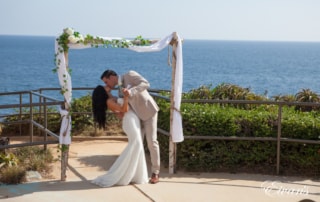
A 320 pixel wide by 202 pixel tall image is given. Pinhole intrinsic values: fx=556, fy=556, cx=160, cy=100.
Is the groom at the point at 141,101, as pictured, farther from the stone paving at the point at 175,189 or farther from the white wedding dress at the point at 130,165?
the stone paving at the point at 175,189

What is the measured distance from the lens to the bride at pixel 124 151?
8.09 metres

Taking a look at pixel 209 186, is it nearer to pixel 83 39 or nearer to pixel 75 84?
pixel 83 39

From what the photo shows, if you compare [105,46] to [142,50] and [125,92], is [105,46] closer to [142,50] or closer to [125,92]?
[142,50]

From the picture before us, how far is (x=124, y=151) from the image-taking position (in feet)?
26.6

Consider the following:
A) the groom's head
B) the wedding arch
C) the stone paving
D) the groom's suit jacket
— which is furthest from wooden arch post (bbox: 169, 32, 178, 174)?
the groom's head

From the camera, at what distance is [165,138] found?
30.8 feet

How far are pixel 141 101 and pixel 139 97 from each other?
0.07m

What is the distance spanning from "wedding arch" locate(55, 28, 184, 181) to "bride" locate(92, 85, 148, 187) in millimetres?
492

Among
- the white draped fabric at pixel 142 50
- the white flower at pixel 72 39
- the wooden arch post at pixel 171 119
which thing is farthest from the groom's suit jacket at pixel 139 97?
the white flower at pixel 72 39

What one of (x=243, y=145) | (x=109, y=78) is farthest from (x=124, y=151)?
(x=243, y=145)

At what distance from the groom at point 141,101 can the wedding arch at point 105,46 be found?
1.60 feet

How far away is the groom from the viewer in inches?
320

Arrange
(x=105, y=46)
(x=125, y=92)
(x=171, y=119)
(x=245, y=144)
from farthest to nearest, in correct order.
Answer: (x=245, y=144) → (x=171, y=119) → (x=105, y=46) → (x=125, y=92)

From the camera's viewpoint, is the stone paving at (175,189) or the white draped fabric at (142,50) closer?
the stone paving at (175,189)
